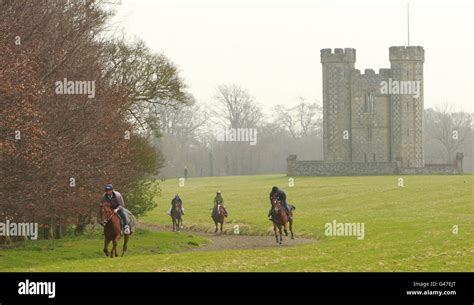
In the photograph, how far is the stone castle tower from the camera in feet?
310

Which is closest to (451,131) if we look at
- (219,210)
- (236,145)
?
(236,145)

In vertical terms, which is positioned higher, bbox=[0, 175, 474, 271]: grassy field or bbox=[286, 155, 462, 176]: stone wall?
bbox=[286, 155, 462, 176]: stone wall

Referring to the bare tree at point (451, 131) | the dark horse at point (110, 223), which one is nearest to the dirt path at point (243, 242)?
the dark horse at point (110, 223)

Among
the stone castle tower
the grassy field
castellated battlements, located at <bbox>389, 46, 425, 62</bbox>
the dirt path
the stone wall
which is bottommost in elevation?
the dirt path

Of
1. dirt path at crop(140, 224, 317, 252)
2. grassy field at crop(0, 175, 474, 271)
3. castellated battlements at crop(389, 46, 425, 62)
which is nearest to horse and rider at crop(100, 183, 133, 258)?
grassy field at crop(0, 175, 474, 271)

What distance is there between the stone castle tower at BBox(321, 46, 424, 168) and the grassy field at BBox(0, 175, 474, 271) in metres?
29.4

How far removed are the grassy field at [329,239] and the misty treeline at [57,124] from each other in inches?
70.8

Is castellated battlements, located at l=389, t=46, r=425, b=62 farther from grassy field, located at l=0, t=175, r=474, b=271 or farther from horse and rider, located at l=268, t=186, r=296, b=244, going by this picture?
horse and rider, located at l=268, t=186, r=296, b=244

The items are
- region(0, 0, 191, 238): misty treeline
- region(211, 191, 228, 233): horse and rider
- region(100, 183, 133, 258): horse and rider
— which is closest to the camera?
region(100, 183, 133, 258): horse and rider

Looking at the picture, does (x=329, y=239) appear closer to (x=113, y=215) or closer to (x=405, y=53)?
(x=113, y=215)

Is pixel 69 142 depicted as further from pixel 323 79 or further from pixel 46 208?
pixel 323 79

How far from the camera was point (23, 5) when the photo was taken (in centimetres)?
3002
